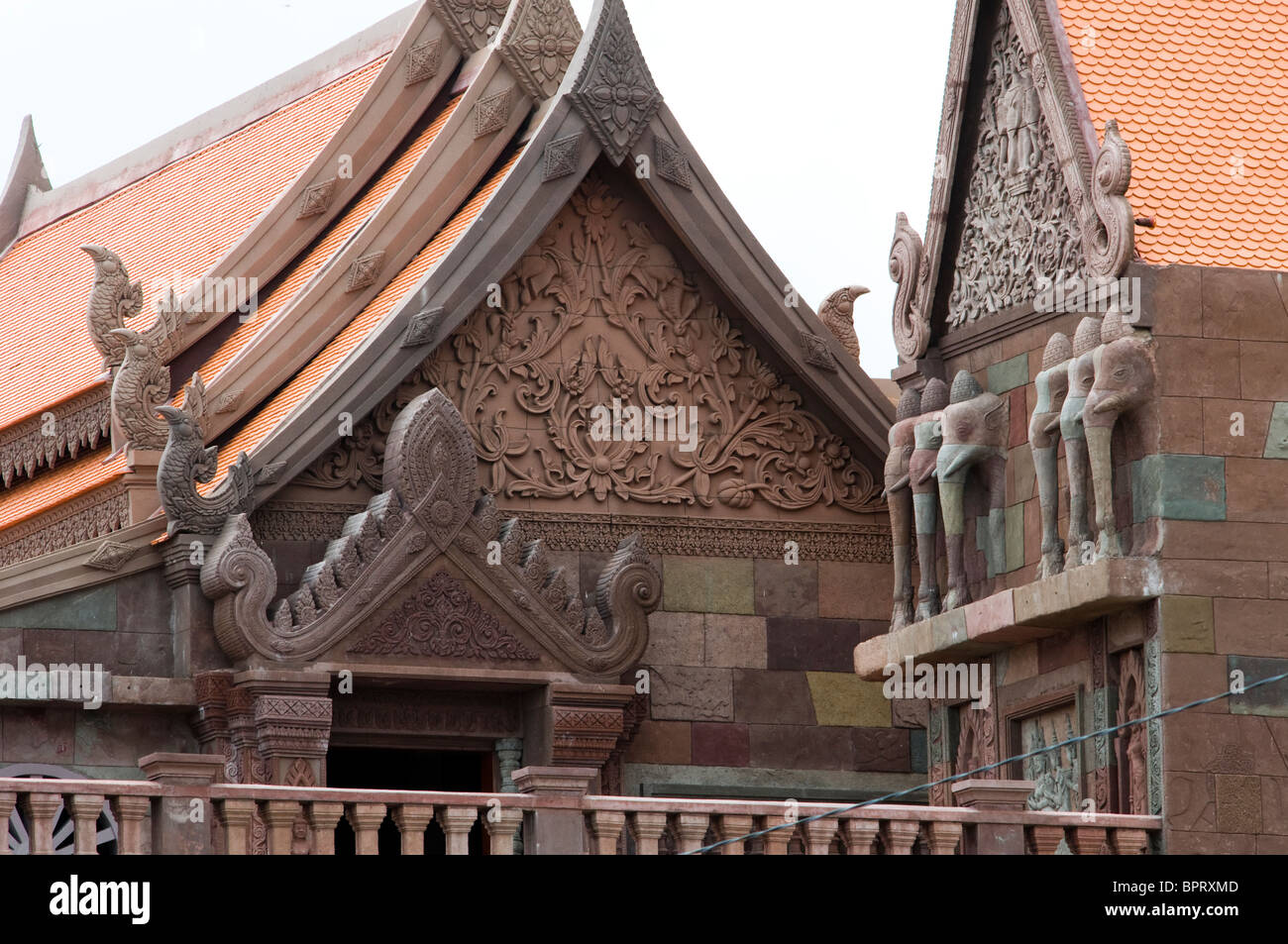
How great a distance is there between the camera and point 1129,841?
18250mm

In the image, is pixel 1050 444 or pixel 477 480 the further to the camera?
pixel 477 480

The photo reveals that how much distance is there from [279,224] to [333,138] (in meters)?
0.77

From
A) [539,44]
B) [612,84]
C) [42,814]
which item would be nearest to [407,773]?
[612,84]

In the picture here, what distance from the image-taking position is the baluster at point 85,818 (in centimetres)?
1662

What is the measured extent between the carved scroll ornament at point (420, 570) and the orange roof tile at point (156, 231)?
3.01 meters

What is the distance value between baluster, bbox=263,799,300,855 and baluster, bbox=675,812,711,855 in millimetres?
2010

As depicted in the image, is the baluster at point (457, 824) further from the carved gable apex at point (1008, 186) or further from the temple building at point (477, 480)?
the carved gable apex at point (1008, 186)

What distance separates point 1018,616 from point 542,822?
3.39m

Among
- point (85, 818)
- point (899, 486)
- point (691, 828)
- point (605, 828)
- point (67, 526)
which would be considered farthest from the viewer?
point (67, 526)

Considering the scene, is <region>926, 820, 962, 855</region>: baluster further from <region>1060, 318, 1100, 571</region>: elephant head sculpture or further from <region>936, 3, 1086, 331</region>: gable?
<region>936, 3, 1086, 331</region>: gable

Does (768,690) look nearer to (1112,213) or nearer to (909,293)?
(909,293)

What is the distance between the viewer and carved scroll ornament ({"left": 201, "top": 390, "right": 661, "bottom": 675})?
21.3 meters

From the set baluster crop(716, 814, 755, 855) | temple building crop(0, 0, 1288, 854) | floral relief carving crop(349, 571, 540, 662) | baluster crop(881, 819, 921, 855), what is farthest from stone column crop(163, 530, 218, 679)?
baluster crop(881, 819, 921, 855)
